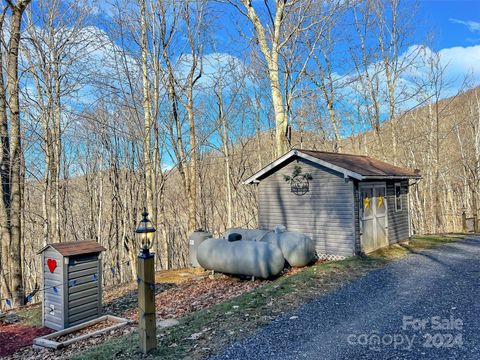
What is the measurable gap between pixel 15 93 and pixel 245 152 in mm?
17685

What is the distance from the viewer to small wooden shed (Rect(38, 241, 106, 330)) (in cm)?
738

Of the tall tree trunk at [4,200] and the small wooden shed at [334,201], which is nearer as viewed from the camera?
the tall tree trunk at [4,200]

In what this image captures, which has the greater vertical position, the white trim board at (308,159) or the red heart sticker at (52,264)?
the white trim board at (308,159)

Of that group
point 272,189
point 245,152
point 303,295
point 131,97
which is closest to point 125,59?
point 131,97

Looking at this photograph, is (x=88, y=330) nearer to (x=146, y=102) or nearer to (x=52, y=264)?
(x=52, y=264)

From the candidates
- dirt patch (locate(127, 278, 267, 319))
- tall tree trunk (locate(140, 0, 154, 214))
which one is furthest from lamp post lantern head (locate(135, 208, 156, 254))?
tall tree trunk (locate(140, 0, 154, 214))

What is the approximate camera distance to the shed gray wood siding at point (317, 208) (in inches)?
419

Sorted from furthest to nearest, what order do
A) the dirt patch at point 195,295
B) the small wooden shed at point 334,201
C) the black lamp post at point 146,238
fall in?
the small wooden shed at point 334,201, the dirt patch at point 195,295, the black lamp post at point 146,238

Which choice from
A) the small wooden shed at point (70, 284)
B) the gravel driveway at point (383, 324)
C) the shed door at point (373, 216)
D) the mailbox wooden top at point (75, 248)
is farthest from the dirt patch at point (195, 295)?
the shed door at point (373, 216)

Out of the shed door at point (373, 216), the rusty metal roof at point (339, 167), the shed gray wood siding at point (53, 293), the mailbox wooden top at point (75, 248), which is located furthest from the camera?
the shed door at point (373, 216)

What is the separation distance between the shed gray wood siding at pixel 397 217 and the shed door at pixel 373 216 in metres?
0.44

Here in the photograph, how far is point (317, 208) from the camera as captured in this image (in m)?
11.3

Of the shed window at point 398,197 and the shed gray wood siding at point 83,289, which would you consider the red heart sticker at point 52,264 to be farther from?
the shed window at point 398,197

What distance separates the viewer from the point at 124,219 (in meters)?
20.9
